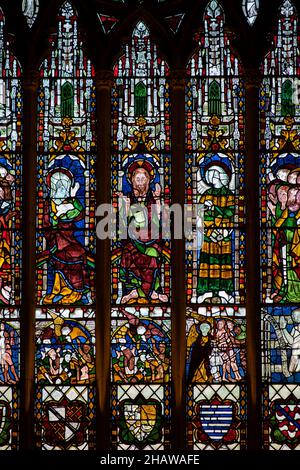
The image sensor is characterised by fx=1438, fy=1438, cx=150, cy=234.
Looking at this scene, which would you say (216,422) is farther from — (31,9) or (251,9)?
(31,9)

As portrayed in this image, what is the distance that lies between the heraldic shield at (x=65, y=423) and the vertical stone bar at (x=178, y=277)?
0.93 m

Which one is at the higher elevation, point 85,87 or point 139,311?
point 85,87

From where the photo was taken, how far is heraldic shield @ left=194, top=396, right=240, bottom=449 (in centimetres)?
1442

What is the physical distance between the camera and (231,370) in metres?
14.5

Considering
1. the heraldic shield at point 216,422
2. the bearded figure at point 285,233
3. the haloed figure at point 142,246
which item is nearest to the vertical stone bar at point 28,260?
the haloed figure at point 142,246

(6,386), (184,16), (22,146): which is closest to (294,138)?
(184,16)

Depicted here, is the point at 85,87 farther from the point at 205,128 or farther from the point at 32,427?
the point at 32,427

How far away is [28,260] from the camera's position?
14.7 meters

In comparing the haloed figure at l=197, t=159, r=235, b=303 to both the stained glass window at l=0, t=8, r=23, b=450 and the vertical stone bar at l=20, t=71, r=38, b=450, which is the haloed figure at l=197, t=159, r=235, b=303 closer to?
the vertical stone bar at l=20, t=71, r=38, b=450

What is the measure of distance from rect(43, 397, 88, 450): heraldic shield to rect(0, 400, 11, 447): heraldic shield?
0.36 meters

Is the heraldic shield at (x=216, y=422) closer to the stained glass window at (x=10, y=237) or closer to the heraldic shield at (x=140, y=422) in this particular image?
the heraldic shield at (x=140, y=422)

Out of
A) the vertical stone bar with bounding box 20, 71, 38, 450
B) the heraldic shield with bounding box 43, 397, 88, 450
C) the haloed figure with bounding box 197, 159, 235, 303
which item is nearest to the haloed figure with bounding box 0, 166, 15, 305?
the vertical stone bar with bounding box 20, 71, 38, 450

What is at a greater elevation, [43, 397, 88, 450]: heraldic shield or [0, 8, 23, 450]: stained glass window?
[0, 8, 23, 450]: stained glass window

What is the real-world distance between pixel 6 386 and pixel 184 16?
431 centimetres
